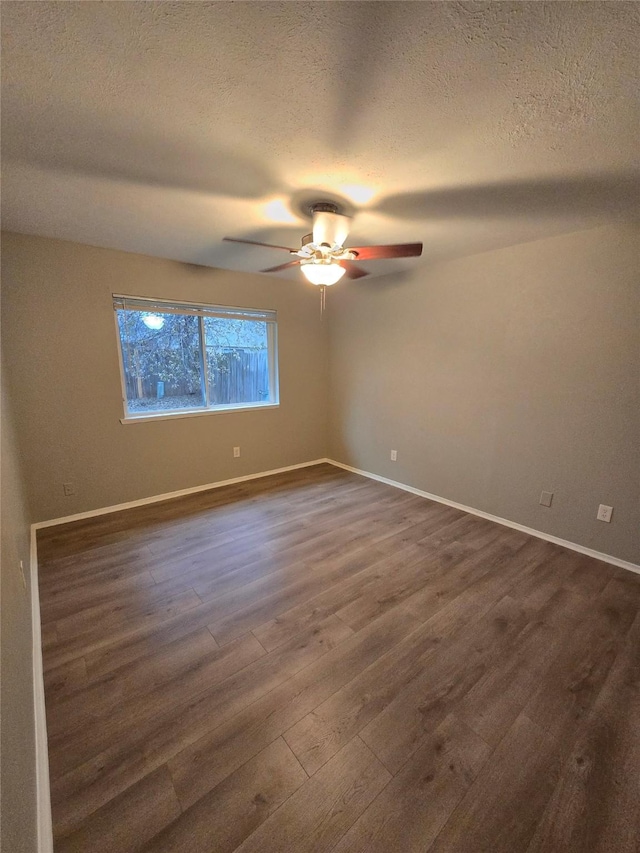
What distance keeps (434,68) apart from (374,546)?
2.59 metres

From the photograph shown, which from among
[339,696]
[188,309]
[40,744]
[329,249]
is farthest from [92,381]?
[339,696]

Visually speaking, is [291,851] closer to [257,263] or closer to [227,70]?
[227,70]

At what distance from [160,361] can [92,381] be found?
0.62m

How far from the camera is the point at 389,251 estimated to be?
1.94 m

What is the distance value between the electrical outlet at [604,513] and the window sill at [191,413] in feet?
10.5

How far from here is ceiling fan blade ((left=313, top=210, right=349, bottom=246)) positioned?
1.88 m

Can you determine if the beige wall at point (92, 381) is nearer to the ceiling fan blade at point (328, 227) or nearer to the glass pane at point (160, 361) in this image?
the glass pane at point (160, 361)

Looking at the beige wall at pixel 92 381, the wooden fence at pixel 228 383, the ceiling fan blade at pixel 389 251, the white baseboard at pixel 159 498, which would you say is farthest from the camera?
the wooden fence at pixel 228 383

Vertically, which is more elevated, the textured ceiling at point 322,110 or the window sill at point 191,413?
the textured ceiling at point 322,110

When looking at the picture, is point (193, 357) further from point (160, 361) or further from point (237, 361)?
point (237, 361)

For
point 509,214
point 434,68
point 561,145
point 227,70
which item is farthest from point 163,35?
point 509,214

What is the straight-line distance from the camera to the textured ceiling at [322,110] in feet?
3.02

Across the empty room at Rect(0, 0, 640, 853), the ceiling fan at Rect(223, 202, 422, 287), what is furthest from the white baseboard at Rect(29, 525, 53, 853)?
the ceiling fan at Rect(223, 202, 422, 287)

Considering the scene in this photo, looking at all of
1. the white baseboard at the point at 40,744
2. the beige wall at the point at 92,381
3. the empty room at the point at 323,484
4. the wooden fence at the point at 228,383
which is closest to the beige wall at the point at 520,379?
the empty room at the point at 323,484
